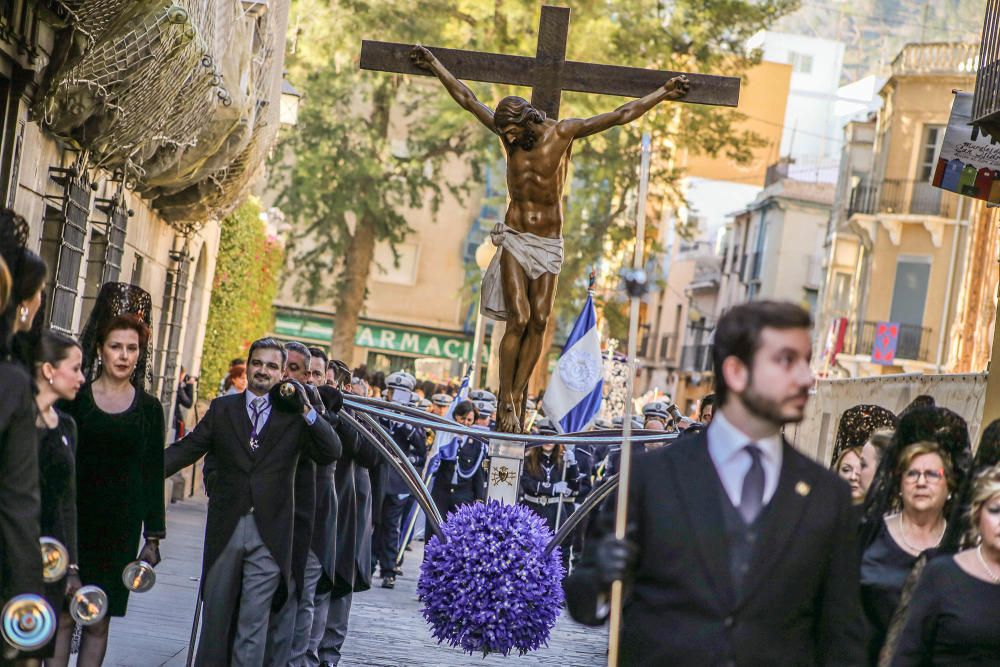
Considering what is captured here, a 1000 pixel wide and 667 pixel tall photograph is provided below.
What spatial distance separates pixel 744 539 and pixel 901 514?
214 centimetres

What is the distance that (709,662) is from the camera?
4.30m

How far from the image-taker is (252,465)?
8.38 metres

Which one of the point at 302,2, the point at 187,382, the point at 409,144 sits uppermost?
the point at 302,2

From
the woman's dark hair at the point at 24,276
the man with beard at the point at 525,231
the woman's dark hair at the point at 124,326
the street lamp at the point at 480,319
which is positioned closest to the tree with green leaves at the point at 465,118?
the street lamp at the point at 480,319

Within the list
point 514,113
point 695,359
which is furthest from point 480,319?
point 695,359

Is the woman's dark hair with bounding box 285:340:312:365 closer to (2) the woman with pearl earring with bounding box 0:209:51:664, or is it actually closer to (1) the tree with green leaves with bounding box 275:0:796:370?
(2) the woman with pearl earring with bounding box 0:209:51:664

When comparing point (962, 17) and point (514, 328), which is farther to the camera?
point (962, 17)

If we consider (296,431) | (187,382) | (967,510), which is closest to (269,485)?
(296,431)

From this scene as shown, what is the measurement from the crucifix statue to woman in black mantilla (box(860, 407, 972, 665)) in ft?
10.8

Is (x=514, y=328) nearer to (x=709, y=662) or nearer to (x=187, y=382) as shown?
(x=709, y=662)

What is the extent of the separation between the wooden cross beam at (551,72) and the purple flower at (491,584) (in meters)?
2.62

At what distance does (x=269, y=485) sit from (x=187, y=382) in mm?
12690

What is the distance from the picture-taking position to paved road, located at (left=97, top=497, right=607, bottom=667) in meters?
10.1

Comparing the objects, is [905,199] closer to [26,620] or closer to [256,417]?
[256,417]
